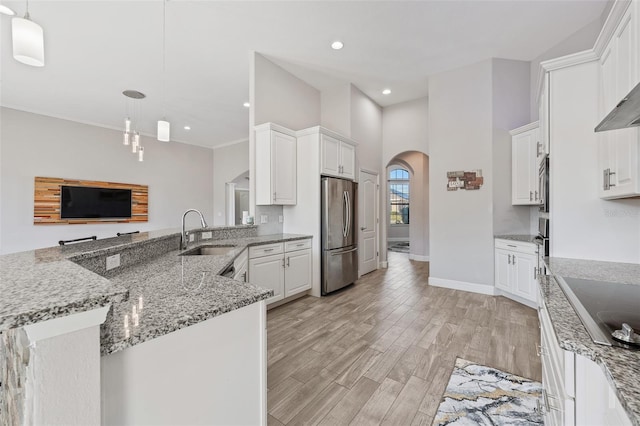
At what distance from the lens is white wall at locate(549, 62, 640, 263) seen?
6.34ft

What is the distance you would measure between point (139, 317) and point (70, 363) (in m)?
0.31

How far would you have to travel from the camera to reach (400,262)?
6.55m

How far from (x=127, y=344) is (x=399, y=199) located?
1101 centimetres

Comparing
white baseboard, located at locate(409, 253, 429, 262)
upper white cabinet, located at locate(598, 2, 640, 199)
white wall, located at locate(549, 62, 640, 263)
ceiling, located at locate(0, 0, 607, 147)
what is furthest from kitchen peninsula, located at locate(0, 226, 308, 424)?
white baseboard, located at locate(409, 253, 429, 262)

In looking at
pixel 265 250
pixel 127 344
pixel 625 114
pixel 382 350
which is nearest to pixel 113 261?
pixel 127 344

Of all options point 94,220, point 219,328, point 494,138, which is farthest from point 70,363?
A: point 94,220

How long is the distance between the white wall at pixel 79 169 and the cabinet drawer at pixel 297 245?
5.12m

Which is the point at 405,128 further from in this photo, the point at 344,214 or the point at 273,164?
the point at 273,164

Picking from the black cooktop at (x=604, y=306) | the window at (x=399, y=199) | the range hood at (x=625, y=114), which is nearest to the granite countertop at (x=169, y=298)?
the black cooktop at (x=604, y=306)

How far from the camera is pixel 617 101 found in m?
1.59

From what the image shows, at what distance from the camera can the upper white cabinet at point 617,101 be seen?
4.61 feet

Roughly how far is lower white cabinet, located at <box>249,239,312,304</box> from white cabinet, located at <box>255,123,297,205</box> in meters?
0.70

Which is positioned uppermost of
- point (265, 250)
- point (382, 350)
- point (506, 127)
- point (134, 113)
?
point (134, 113)

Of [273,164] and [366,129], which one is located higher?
[366,129]
